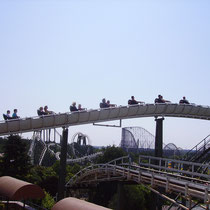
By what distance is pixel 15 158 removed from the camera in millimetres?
23156

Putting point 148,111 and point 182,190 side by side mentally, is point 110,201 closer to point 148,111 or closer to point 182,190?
point 148,111

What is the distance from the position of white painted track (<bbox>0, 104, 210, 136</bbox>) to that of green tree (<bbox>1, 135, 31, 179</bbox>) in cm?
608

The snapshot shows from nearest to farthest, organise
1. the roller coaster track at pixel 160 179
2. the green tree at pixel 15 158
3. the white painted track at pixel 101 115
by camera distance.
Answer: the roller coaster track at pixel 160 179 → the white painted track at pixel 101 115 → the green tree at pixel 15 158

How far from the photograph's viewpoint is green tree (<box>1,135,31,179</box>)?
22739mm

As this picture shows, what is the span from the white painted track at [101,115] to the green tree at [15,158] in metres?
6.08

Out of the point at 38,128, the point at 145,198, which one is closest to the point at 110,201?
the point at 145,198

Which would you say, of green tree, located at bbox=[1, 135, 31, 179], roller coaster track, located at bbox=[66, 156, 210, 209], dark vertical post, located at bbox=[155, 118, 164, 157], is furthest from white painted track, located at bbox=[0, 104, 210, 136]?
green tree, located at bbox=[1, 135, 31, 179]

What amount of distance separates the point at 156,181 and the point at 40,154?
40.4 metres

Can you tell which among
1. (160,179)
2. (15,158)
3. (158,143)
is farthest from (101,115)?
(15,158)

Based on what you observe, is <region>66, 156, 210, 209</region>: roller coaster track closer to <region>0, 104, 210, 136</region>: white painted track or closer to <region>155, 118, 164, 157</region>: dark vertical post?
<region>155, 118, 164, 157</region>: dark vertical post

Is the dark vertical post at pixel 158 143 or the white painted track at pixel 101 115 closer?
the white painted track at pixel 101 115

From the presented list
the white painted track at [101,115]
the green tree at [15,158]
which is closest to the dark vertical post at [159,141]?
the white painted track at [101,115]

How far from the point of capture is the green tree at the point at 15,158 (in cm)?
2274

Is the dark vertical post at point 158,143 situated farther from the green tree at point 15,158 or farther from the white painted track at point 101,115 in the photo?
the green tree at point 15,158
